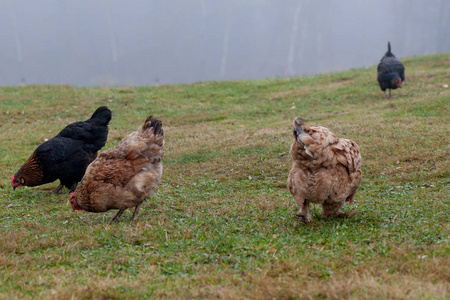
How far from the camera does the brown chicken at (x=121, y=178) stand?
661 centimetres

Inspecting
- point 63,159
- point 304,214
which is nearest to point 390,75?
point 304,214

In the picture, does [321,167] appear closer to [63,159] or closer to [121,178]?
[121,178]

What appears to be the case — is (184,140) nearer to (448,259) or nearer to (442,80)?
(448,259)

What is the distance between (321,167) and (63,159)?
209 inches

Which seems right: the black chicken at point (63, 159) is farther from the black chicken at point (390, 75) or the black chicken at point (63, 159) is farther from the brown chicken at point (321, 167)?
the black chicken at point (390, 75)

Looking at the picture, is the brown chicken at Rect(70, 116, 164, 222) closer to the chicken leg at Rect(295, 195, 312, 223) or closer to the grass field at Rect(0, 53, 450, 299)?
the grass field at Rect(0, 53, 450, 299)

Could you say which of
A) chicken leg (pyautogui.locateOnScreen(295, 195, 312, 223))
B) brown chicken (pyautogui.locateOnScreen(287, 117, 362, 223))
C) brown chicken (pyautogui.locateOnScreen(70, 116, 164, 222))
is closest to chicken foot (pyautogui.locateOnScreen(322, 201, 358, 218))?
brown chicken (pyautogui.locateOnScreen(287, 117, 362, 223))

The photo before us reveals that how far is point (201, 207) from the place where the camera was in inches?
296

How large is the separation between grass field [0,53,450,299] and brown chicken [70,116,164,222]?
329 millimetres

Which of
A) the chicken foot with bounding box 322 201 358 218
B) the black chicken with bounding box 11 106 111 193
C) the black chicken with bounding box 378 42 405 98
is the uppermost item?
the black chicken with bounding box 378 42 405 98

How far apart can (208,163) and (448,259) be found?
6910mm

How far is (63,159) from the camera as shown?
888cm

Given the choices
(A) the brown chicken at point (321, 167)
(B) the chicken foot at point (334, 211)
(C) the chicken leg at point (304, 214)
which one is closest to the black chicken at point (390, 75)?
(B) the chicken foot at point (334, 211)

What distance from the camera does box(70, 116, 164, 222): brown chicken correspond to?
6.61 metres
